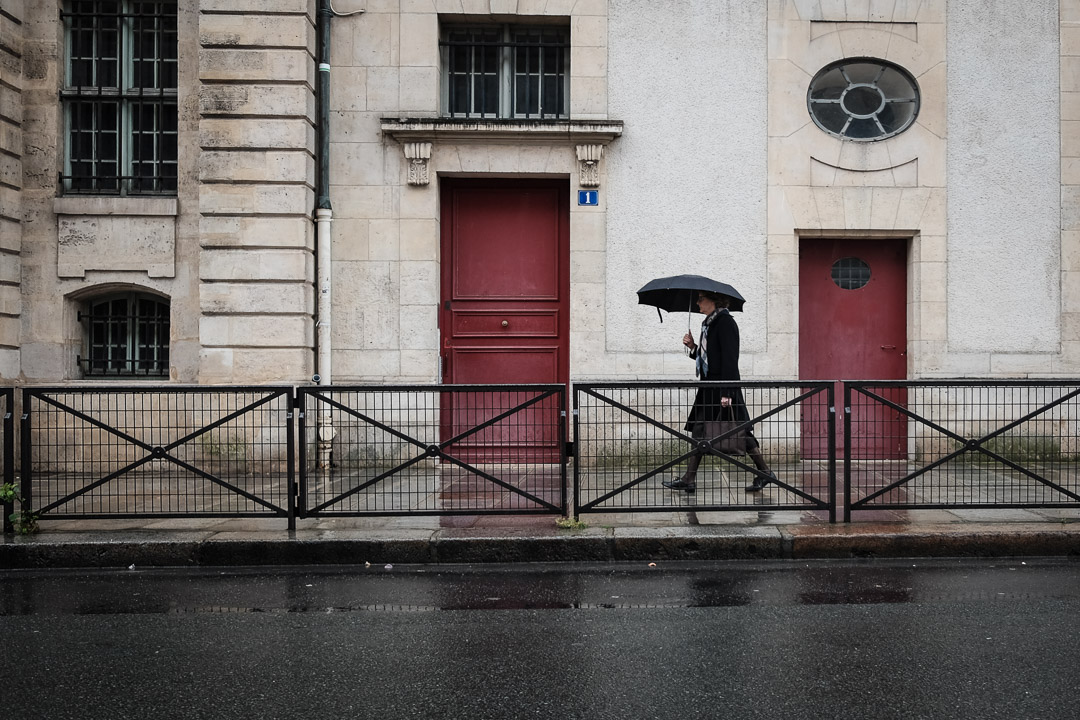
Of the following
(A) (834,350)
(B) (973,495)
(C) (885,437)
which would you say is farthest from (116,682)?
(A) (834,350)

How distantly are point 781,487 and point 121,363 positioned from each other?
739 cm

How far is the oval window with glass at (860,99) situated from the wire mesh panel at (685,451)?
4713 millimetres

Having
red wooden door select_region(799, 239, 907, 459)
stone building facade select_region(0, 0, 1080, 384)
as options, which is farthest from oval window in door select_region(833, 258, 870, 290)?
stone building facade select_region(0, 0, 1080, 384)

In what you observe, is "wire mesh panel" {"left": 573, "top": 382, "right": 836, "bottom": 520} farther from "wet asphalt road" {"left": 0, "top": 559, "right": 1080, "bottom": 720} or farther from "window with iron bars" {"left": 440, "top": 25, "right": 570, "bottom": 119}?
"window with iron bars" {"left": 440, "top": 25, "right": 570, "bottom": 119}

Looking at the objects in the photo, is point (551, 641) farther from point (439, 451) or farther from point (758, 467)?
point (758, 467)

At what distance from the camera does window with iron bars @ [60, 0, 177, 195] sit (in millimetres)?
10602

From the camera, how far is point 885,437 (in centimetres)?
746

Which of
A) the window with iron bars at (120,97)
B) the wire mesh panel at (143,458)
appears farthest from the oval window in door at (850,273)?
the window with iron bars at (120,97)

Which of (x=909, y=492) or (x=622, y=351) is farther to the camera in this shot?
(x=622, y=351)

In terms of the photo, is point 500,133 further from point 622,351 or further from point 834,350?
point 834,350

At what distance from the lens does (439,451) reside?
721cm

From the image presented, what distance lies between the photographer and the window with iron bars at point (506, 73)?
10.9 metres

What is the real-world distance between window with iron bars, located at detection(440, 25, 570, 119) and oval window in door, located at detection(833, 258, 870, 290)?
354cm

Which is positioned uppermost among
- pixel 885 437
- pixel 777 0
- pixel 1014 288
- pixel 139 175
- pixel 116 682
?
pixel 777 0
